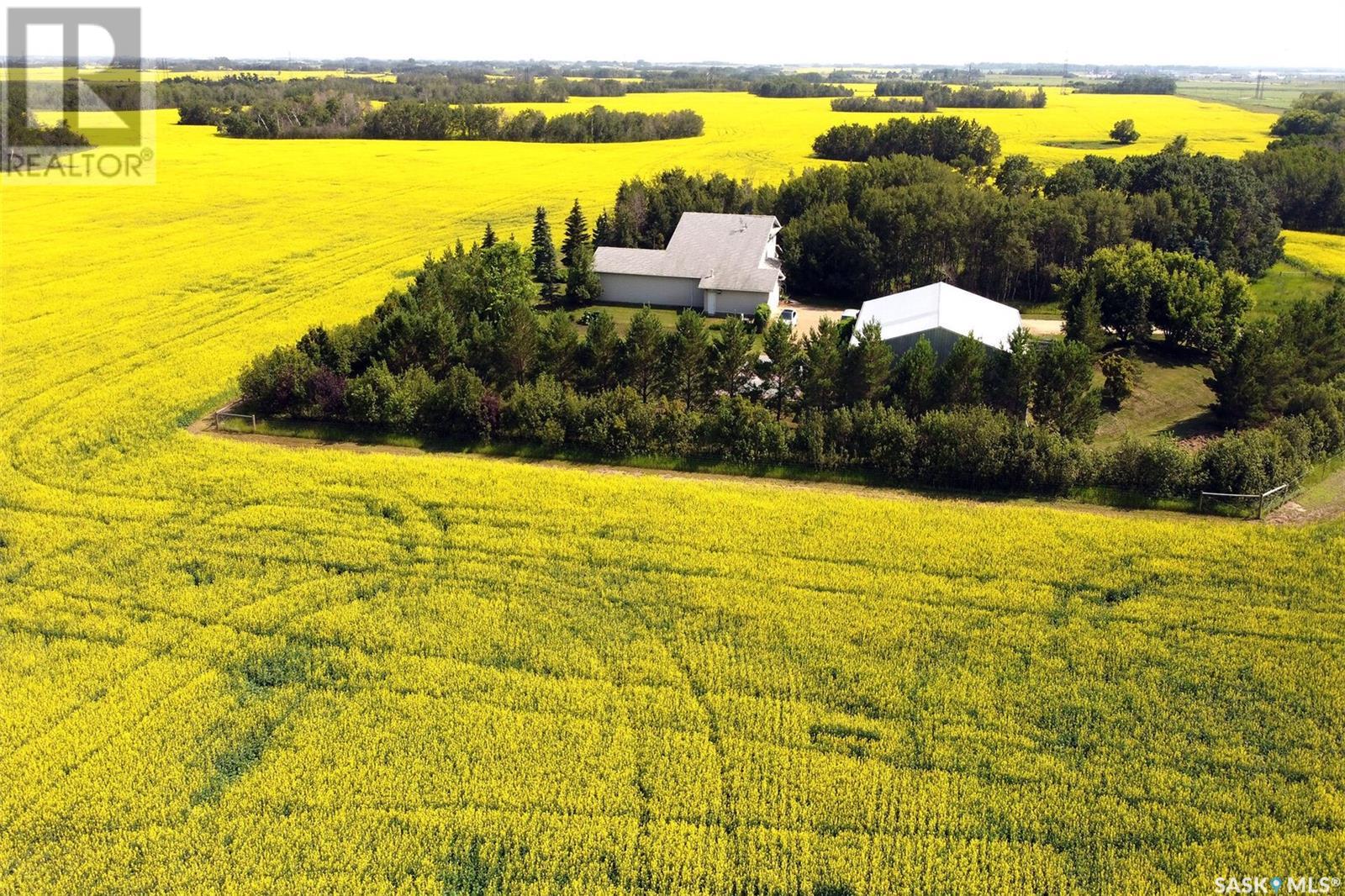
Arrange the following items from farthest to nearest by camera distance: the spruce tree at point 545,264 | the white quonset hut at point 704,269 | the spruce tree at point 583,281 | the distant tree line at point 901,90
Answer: the distant tree line at point 901,90, the spruce tree at point 545,264, the spruce tree at point 583,281, the white quonset hut at point 704,269

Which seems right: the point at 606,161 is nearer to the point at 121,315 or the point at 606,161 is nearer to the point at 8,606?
the point at 121,315

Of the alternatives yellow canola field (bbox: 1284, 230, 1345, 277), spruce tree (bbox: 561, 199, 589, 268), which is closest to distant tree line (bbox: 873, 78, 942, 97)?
yellow canola field (bbox: 1284, 230, 1345, 277)

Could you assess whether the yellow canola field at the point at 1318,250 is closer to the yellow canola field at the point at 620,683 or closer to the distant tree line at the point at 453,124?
the yellow canola field at the point at 620,683

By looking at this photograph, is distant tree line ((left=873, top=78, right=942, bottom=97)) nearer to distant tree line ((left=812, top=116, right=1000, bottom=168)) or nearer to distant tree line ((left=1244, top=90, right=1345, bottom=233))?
distant tree line ((left=812, top=116, right=1000, bottom=168))

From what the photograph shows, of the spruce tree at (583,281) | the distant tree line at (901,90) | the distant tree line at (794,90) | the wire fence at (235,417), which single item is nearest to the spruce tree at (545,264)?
the spruce tree at (583,281)

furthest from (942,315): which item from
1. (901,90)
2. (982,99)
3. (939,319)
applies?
(901,90)

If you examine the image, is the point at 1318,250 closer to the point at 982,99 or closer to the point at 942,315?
the point at 942,315
